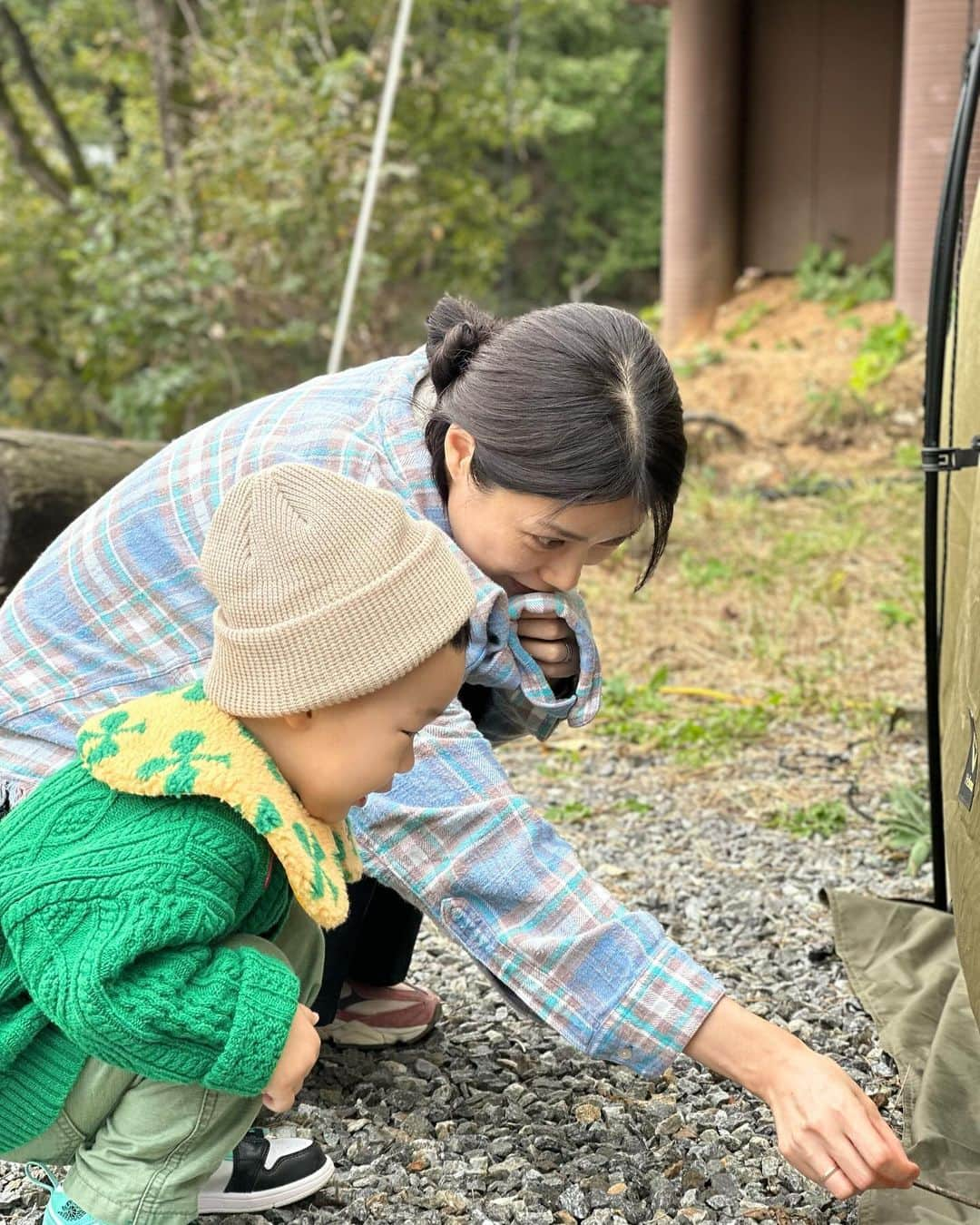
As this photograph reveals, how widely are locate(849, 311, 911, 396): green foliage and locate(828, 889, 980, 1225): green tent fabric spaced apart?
558 cm

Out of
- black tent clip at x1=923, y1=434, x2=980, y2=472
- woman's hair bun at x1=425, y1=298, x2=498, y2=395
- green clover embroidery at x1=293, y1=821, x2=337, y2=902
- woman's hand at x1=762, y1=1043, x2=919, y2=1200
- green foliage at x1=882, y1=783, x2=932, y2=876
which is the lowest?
green foliage at x1=882, y1=783, x2=932, y2=876

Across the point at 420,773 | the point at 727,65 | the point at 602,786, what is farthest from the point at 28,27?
the point at 420,773

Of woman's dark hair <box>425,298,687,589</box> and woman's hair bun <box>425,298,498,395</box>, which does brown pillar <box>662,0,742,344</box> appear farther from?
woman's dark hair <box>425,298,687,589</box>

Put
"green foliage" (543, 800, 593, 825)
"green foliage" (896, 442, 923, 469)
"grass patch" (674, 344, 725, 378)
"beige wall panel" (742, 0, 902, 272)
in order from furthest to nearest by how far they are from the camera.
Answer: "beige wall panel" (742, 0, 902, 272), "grass patch" (674, 344, 725, 378), "green foliage" (896, 442, 923, 469), "green foliage" (543, 800, 593, 825)

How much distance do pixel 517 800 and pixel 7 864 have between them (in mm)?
577

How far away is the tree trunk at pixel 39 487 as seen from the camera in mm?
4305

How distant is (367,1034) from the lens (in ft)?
7.46

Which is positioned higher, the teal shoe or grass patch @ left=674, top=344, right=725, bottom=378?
the teal shoe

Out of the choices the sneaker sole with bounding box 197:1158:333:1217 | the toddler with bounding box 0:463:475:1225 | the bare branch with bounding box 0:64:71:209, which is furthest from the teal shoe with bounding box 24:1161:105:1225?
the bare branch with bounding box 0:64:71:209

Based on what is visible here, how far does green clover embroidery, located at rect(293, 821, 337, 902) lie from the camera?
1.48m

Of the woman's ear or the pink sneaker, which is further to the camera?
the pink sneaker

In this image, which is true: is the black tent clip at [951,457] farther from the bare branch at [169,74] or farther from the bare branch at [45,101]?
the bare branch at [45,101]

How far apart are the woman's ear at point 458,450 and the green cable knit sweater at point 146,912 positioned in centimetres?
46

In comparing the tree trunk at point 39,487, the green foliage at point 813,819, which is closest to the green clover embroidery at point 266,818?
the green foliage at point 813,819
